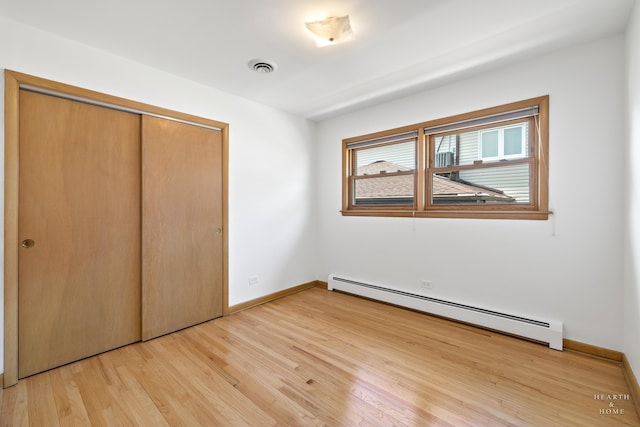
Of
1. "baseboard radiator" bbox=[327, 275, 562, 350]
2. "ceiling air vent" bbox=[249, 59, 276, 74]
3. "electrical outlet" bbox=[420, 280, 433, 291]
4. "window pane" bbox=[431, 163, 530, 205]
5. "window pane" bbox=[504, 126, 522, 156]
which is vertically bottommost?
"baseboard radiator" bbox=[327, 275, 562, 350]

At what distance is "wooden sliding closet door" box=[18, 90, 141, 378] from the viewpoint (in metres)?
1.95

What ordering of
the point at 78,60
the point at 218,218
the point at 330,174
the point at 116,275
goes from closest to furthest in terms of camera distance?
the point at 78,60 → the point at 116,275 → the point at 218,218 → the point at 330,174

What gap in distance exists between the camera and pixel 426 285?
3.09 metres

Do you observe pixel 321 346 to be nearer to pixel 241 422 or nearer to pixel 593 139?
pixel 241 422

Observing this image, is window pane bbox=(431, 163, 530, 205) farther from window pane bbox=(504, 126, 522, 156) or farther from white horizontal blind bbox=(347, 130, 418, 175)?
white horizontal blind bbox=(347, 130, 418, 175)

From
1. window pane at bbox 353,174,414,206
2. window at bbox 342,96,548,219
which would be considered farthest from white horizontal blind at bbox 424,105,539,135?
window pane at bbox 353,174,414,206

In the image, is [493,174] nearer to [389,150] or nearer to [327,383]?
[389,150]

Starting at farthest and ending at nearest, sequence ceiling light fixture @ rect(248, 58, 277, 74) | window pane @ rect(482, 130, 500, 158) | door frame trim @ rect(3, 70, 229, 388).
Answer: window pane @ rect(482, 130, 500, 158) → ceiling light fixture @ rect(248, 58, 277, 74) → door frame trim @ rect(3, 70, 229, 388)

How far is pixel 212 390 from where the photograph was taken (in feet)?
5.96

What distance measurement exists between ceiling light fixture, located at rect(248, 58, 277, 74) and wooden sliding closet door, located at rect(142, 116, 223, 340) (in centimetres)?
84

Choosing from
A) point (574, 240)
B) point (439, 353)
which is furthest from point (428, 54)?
point (439, 353)

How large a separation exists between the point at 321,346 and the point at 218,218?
172 centimetres

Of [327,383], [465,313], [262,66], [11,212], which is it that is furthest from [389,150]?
[11,212]

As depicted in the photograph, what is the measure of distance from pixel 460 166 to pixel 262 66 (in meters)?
2.25
